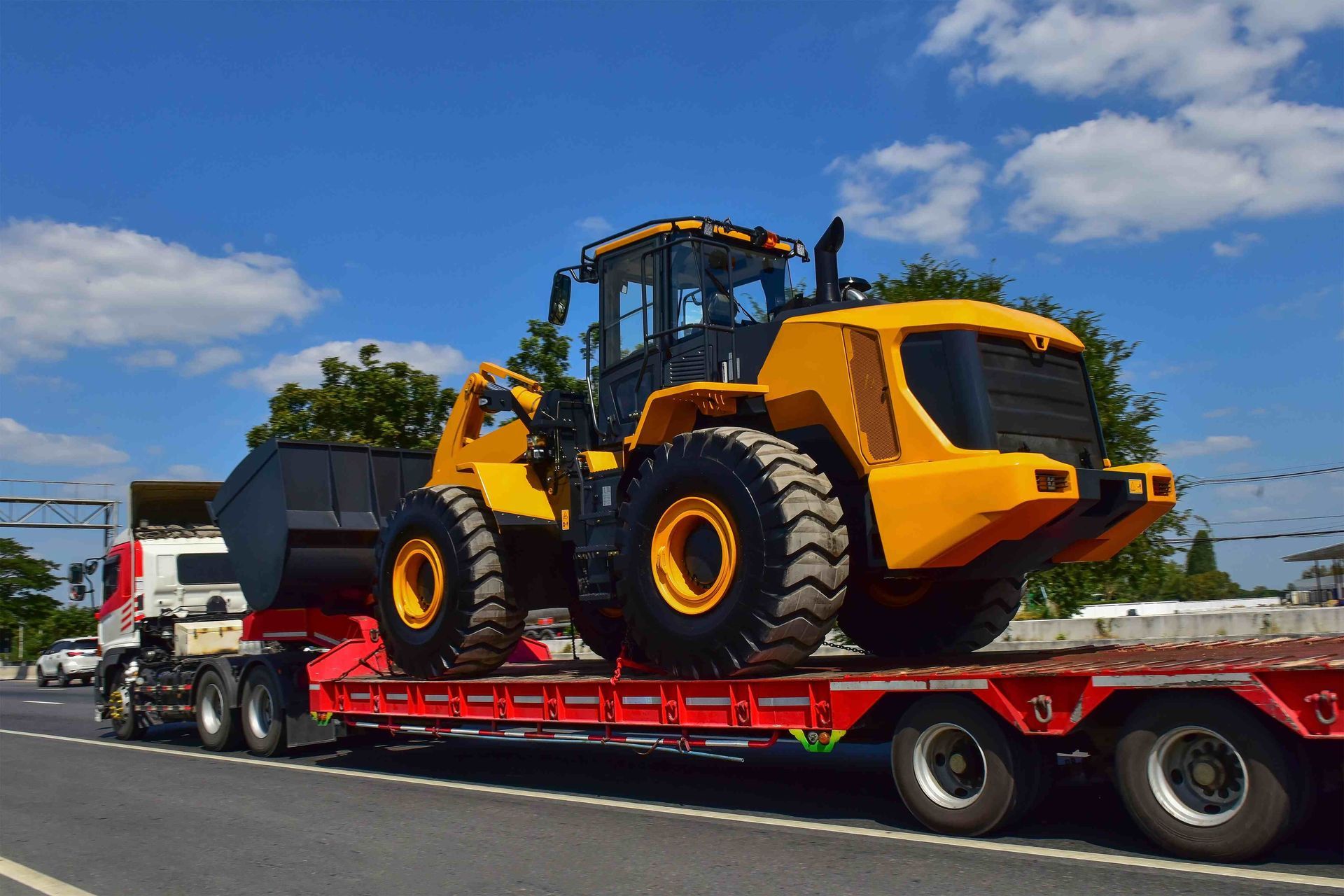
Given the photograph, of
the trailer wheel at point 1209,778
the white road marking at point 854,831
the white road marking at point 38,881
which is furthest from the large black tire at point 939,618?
the white road marking at point 38,881

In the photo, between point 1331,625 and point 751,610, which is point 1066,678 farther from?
point 1331,625

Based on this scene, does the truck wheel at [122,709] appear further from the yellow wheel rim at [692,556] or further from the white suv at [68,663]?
the white suv at [68,663]

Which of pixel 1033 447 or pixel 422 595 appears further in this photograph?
pixel 422 595

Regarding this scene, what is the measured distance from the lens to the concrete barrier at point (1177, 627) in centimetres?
1584

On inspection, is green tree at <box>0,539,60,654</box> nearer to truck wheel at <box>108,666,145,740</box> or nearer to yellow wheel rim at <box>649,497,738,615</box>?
truck wheel at <box>108,666,145,740</box>

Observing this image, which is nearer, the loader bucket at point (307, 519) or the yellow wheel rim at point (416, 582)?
the yellow wheel rim at point (416, 582)

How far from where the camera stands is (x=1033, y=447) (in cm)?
753

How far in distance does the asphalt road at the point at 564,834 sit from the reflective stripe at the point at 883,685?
828mm

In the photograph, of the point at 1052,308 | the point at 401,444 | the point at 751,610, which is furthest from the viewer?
the point at 401,444

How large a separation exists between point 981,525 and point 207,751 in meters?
9.89

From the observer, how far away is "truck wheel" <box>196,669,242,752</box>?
12.7m

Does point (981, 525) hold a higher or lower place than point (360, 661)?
higher

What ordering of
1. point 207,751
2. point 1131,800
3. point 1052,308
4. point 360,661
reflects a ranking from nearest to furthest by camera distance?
point 1131,800 < point 360,661 < point 207,751 < point 1052,308

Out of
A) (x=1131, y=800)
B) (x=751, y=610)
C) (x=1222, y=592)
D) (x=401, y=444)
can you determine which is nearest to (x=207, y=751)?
(x=751, y=610)
